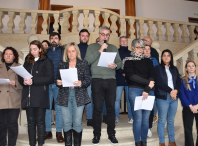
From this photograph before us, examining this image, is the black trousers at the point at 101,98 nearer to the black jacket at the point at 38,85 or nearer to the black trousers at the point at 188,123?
the black jacket at the point at 38,85

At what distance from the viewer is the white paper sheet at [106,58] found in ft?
8.28

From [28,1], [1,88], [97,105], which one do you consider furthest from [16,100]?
[28,1]

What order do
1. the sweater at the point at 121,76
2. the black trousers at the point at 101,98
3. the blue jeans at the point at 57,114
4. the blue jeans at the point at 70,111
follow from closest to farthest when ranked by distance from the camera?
the blue jeans at the point at 70,111, the black trousers at the point at 101,98, the blue jeans at the point at 57,114, the sweater at the point at 121,76

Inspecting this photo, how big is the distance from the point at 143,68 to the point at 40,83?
4.55ft

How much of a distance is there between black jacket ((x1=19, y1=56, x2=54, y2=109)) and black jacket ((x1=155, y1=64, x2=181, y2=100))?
5.03 ft

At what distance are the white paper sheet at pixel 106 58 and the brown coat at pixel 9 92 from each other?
119cm

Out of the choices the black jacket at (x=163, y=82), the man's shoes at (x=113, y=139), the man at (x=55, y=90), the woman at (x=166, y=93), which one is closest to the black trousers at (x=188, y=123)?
the woman at (x=166, y=93)

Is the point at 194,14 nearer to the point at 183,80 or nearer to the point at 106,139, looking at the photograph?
the point at 183,80

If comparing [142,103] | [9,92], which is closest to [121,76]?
[142,103]

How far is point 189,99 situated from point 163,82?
17.5 inches

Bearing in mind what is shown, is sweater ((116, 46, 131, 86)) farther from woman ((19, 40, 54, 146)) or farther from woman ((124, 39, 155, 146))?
woman ((19, 40, 54, 146))

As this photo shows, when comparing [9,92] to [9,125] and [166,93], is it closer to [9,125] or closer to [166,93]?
[9,125]

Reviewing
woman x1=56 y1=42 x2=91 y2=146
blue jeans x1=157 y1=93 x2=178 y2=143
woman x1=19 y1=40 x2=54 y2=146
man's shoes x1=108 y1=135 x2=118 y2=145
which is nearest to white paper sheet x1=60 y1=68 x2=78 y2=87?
woman x1=56 y1=42 x2=91 y2=146

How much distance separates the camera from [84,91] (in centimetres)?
247
